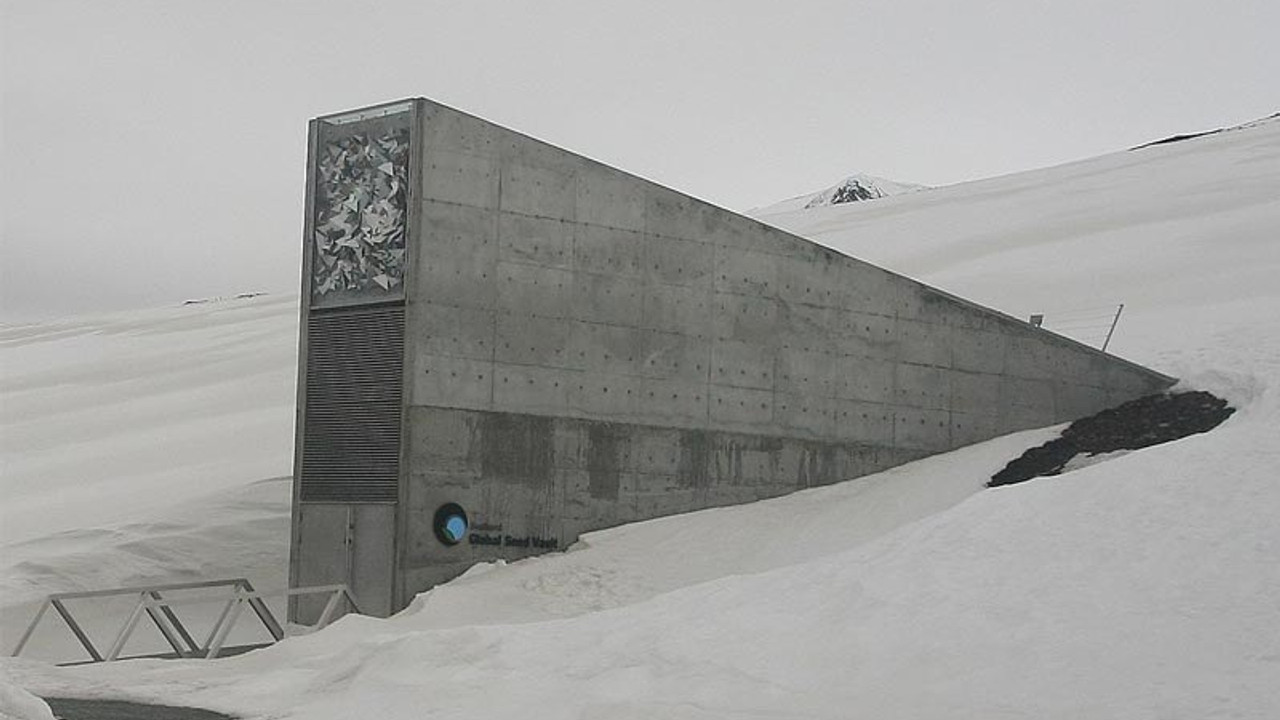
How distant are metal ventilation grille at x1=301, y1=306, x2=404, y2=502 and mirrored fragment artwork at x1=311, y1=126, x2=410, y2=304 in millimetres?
308

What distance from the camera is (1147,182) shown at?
39938 mm

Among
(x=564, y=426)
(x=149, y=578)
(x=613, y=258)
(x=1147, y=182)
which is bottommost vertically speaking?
(x=149, y=578)

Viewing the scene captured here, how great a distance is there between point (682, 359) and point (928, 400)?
3.79 meters

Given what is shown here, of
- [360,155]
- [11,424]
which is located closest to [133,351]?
[11,424]

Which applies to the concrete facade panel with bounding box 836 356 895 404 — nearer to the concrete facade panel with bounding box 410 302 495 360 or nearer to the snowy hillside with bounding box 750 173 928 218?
the concrete facade panel with bounding box 410 302 495 360

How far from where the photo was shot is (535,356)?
17.4 meters

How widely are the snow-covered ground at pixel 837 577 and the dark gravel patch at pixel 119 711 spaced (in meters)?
0.24

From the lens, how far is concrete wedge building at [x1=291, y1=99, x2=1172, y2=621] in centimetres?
1661

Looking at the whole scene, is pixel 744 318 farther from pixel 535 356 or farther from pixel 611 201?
pixel 535 356

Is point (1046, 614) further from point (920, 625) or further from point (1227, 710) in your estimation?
point (1227, 710)

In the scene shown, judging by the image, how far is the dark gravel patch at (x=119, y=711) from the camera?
10684 mm

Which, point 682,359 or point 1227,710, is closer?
point 1227,710

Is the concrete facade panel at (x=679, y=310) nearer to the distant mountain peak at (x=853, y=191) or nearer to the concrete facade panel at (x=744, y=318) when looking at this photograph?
the concrete facade panel at (x=744, y=318)

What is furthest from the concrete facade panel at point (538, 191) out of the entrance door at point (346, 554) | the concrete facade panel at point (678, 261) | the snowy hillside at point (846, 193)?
the snowy hillside at point (846, 193)
